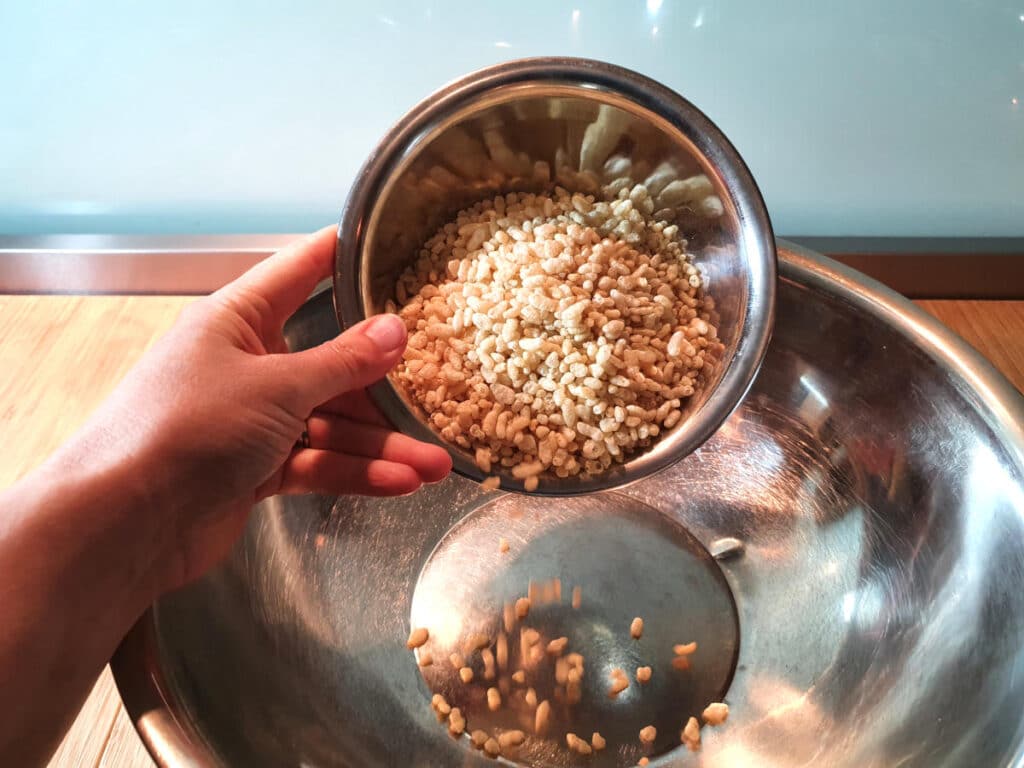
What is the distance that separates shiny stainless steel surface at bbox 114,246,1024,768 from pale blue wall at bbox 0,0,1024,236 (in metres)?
0.29

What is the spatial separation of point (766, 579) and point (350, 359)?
1.49ft

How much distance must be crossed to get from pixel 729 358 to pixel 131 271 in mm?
720

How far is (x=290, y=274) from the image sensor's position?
0.62 m

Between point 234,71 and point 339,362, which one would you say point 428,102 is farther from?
point 234,71

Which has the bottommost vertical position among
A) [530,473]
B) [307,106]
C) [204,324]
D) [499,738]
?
[499,738]

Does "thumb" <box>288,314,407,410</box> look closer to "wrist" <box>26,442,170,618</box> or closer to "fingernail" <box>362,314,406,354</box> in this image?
"fingernail" <box>362,314,406,354</box>

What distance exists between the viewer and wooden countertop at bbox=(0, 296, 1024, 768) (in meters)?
0.79

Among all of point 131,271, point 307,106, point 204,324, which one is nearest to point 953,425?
point 204,324

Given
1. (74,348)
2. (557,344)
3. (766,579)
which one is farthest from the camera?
(74,348)

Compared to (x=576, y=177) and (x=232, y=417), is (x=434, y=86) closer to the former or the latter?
(x=576, y=177)

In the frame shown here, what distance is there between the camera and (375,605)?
2.31 ft

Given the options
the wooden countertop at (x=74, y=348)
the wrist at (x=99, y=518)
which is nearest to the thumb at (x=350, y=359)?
the wrist at (x=99, y=518)

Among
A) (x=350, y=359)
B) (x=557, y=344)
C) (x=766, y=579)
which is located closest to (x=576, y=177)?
(x=557, y=344)

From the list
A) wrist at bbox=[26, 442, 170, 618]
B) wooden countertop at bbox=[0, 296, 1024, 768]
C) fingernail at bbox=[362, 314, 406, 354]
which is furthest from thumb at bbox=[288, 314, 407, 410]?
wooden countertop at bbox=[0, 296, 1024, 768]
